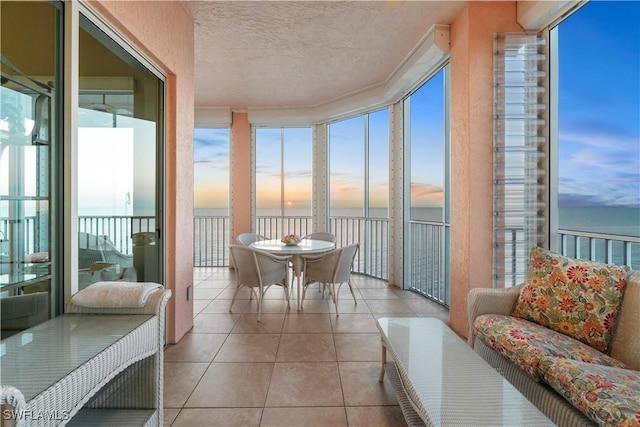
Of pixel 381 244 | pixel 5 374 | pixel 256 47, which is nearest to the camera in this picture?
pixel 5 374

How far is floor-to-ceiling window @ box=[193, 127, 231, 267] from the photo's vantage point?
245 inches

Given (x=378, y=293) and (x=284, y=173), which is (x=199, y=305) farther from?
(x=284, y=173)

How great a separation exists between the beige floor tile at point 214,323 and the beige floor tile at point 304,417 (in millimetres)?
1338

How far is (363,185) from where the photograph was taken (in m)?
5.34

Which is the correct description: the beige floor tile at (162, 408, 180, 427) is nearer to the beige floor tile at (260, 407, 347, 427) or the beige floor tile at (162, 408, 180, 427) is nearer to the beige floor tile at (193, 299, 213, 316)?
the beige floor tile at (260, 407, 347, 427)

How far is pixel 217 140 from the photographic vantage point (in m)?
6.16

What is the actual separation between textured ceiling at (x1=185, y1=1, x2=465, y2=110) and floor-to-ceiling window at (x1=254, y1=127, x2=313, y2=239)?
3.57 feet

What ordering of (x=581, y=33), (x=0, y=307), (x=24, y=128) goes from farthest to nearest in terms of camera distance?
1. (x=581, y=33)
2. (x=24, y=128)
3. (x=0, y=307)

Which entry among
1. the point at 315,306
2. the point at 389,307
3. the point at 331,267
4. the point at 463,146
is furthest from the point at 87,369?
the point at 389,307

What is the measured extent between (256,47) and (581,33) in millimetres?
3153

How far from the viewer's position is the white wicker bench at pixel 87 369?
92cm

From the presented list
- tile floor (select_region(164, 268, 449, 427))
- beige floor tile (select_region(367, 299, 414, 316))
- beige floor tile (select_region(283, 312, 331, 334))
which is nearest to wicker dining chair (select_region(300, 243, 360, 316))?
beige floor tile (select_region(283, 312, 331, 334))

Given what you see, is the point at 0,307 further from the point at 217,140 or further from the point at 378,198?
the point at 217,140

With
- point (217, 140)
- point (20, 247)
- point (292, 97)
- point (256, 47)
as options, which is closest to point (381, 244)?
point (292, 97)
